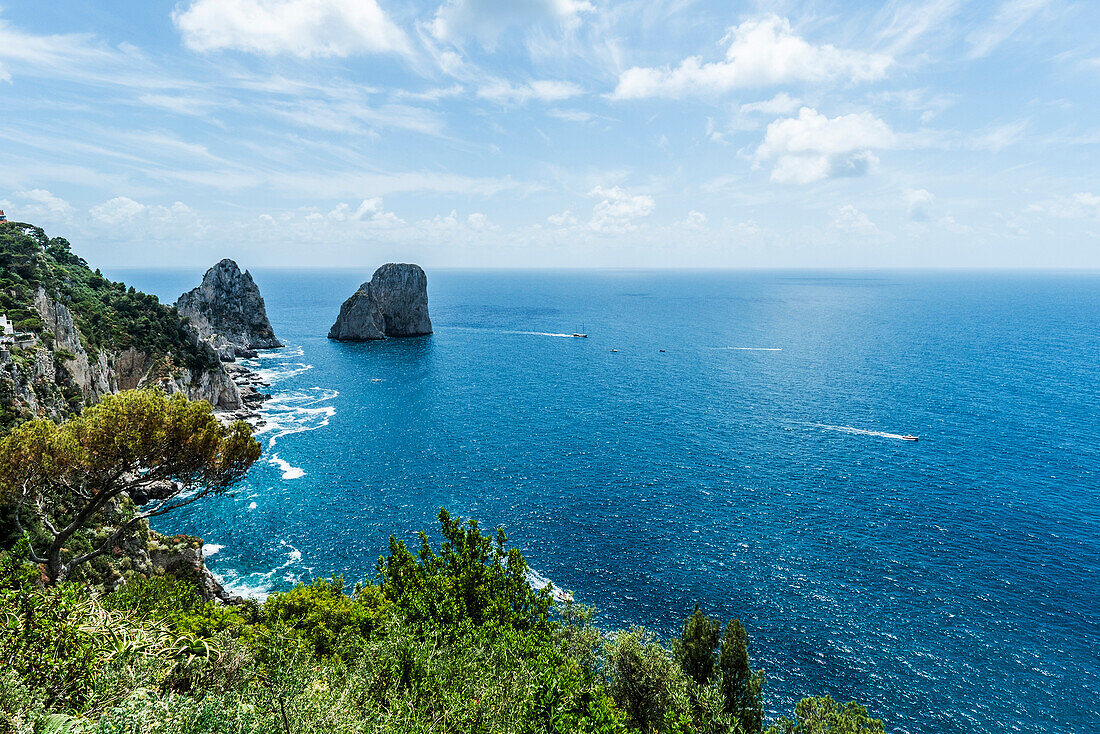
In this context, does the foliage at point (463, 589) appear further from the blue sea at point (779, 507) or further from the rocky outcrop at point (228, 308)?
the rocky outcrop at point (228, 308)

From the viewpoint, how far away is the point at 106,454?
2972 centimetres

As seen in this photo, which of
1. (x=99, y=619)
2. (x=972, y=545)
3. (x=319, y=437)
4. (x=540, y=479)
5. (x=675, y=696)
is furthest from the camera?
(x=319, y=437)

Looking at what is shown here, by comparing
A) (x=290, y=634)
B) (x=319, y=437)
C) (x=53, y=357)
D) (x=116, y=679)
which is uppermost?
(x=53, y=357)

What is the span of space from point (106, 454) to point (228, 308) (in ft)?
505

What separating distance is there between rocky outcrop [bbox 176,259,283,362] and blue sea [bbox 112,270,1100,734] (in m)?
43.7

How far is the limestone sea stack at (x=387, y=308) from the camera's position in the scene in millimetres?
179875

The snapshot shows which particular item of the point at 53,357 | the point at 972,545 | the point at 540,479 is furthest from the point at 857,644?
the point at 53,357

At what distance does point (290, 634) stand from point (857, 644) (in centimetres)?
4653

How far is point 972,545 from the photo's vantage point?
58156mm

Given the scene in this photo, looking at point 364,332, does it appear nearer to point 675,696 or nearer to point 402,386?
point 402,386

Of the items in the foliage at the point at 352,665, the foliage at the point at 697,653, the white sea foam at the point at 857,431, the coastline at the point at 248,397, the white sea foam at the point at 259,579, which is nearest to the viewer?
the foliage at the point at 352,665

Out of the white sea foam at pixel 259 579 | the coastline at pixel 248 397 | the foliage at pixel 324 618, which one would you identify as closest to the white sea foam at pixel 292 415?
the coastline at pixel 248 397

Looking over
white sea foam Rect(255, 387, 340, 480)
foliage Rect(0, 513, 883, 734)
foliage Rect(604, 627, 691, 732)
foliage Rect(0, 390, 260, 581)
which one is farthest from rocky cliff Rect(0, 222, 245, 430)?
foliage Rect(604, 627, 691, 732)

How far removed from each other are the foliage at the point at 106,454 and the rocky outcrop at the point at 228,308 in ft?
451
